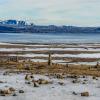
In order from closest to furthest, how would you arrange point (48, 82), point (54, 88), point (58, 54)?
point (54, 88) < point (48, 82) < point (58, 54)

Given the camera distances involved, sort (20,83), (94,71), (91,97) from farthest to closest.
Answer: (94,71)
(20,83)
(91,97)

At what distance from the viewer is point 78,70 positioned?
133ft

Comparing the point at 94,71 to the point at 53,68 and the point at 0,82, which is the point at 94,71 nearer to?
the point at 53,68

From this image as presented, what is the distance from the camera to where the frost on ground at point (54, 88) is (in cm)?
2662

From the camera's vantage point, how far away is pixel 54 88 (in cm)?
3005

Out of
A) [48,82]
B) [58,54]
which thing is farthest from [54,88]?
[58,54]

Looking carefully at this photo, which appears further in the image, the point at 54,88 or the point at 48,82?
the point at 48,82

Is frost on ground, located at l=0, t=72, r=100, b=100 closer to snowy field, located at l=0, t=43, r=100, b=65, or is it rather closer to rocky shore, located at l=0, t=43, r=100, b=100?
rocky shore, located at l=0, t=43, r=100, b=100

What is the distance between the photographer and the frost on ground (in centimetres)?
2662

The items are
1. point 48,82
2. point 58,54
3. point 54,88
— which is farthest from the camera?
point 58,54

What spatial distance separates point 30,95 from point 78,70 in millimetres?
13804

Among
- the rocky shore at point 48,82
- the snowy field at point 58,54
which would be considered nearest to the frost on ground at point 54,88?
the rocky shore at point 48,82

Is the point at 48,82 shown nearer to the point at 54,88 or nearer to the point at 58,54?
the point at 54,88

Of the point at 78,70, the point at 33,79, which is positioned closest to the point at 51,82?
the point at 33,79
